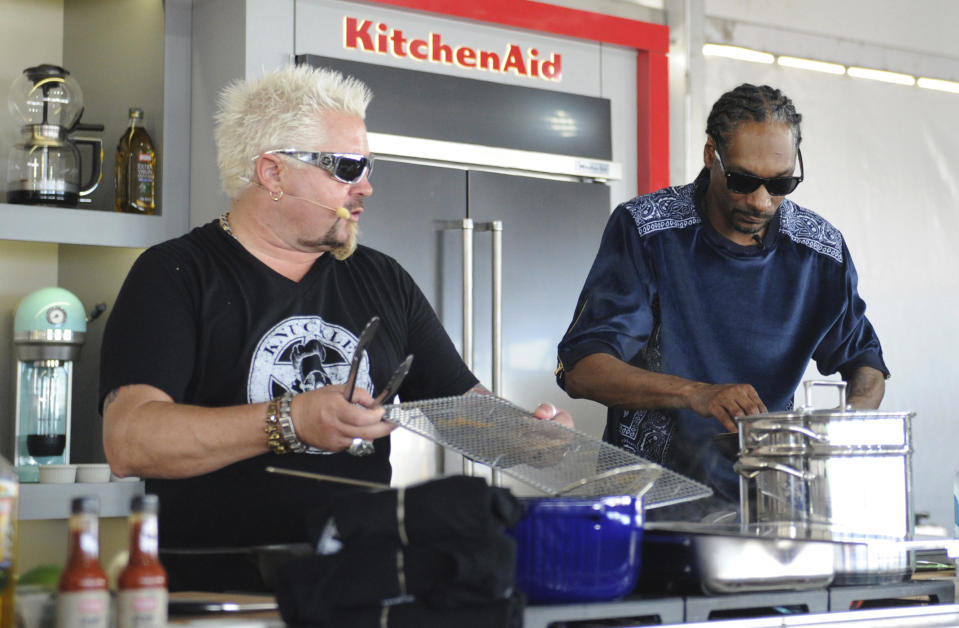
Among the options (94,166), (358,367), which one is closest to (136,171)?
(94,166)

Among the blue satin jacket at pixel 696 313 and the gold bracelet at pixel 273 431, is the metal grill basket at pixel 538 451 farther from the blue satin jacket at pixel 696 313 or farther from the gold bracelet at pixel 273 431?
the blue satin jacket at pixel 696 313

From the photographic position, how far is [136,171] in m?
3.16

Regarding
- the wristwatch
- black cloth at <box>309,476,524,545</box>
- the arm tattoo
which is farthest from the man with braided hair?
black cloth at <box>309,476,524,545</box>

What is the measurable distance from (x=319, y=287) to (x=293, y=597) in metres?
0.84

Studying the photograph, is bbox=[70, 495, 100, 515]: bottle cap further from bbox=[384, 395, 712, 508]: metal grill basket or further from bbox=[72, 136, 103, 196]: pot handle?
bbox=[72, 136, 103, 196]: pot handle

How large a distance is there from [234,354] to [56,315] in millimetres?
1348

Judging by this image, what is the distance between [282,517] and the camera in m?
1.79

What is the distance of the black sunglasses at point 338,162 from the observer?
1.93 m

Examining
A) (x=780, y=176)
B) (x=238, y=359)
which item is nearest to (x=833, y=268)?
(x=780, y=176)

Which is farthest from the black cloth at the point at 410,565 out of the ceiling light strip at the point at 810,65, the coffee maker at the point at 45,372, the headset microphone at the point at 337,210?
the ceiling light strip at the point at 810,65

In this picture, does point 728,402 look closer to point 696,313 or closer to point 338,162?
point 696,313

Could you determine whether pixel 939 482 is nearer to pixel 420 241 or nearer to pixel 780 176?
pixel 420 241

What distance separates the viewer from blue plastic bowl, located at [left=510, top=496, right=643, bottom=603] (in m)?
1.34

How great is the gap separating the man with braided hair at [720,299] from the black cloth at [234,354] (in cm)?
50
